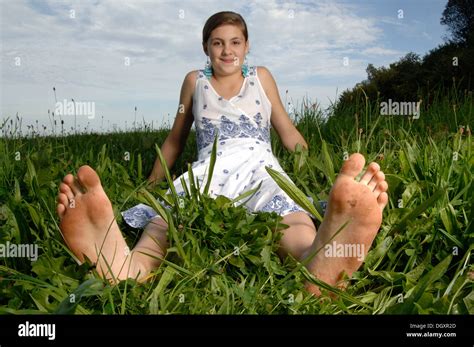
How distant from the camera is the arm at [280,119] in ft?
9.77

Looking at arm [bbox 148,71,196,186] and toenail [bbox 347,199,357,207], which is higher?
arm [bbox 148,71,196,186]

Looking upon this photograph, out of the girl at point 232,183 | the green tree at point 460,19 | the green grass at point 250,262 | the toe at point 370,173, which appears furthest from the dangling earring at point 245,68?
the green tree at point 460,19

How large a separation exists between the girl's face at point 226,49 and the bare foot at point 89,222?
49.0 inches

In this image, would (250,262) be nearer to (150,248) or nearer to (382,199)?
(150,248)

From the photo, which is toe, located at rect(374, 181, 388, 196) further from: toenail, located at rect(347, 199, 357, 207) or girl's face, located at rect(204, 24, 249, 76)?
girl's face, located at rect(204, 24, 249, 76)

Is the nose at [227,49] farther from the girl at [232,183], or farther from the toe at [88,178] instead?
the toe at [88,178]

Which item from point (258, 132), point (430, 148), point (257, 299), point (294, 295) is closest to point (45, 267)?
point (257, 299)

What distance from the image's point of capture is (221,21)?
9.12 ft

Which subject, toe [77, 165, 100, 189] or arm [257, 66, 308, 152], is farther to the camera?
arm [257, 66, 308, 152]

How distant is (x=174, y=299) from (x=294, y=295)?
36 centimetres

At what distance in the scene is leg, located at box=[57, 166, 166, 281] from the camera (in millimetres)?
1774

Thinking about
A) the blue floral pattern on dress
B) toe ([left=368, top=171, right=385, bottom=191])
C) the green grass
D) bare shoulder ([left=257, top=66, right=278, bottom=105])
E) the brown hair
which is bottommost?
the green grass
